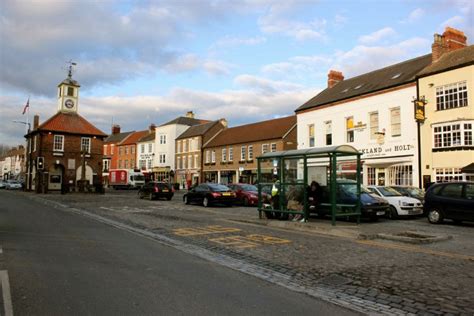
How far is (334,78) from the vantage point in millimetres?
40844

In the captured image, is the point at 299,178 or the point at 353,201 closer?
the point at 299,178

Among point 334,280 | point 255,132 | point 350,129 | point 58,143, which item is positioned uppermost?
point 255,132

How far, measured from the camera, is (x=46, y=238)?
428 inches

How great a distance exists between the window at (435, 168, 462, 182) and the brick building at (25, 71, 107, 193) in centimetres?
3721

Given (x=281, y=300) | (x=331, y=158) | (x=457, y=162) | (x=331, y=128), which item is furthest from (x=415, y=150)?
(x=281, y=300)

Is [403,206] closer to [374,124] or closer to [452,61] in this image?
[452,61]

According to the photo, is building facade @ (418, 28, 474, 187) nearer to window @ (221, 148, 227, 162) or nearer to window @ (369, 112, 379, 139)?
window @ (369, 112, 379, 139)

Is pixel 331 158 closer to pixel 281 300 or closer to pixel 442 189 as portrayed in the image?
pixel 442 189

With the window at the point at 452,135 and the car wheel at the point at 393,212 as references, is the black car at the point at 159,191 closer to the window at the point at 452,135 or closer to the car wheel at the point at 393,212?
the car wheel at the point at 393,212

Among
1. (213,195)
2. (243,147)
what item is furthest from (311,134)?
(213,195)

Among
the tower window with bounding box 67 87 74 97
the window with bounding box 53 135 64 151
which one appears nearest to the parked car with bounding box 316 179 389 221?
the window with bounding box 53 135 64 151

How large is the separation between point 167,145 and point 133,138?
15327mm

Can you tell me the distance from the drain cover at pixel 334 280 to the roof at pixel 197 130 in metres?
55.2

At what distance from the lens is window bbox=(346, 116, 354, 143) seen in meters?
33.5
